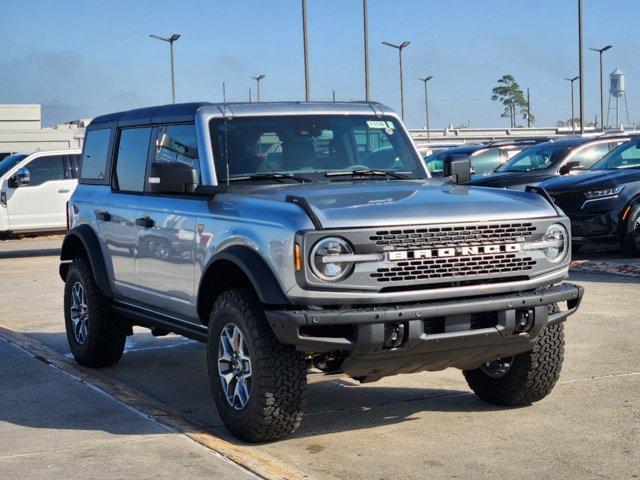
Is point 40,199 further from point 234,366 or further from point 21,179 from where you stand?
point 234,366

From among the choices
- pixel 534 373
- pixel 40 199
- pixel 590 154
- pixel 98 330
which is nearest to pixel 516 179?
pixel 590 154

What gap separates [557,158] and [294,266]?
13.1 meters

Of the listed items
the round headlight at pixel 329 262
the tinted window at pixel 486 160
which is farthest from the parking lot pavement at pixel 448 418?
the tinted window at pixel 486 160

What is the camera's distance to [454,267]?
233 inches

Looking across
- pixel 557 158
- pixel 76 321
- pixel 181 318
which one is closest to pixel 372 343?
pixel 181 318

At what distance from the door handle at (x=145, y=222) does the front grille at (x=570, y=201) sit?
852 cm

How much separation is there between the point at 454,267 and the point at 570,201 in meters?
9.43

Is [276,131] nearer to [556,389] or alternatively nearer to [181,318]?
[181,318]

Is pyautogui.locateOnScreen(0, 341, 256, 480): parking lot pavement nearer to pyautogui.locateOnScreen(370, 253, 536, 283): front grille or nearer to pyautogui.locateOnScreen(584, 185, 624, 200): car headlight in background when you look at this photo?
pyautogui.locateOnScreen(370, 253, 536, 283): front grille

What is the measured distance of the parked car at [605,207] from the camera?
14719 mm

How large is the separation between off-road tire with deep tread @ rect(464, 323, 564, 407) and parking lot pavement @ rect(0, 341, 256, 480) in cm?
196

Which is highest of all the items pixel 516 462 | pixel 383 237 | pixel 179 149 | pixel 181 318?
pixel 179 149

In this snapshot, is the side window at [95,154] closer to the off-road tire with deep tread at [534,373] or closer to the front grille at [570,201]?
the off-road tire with deep tread at [534,373]

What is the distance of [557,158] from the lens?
1808 cm
